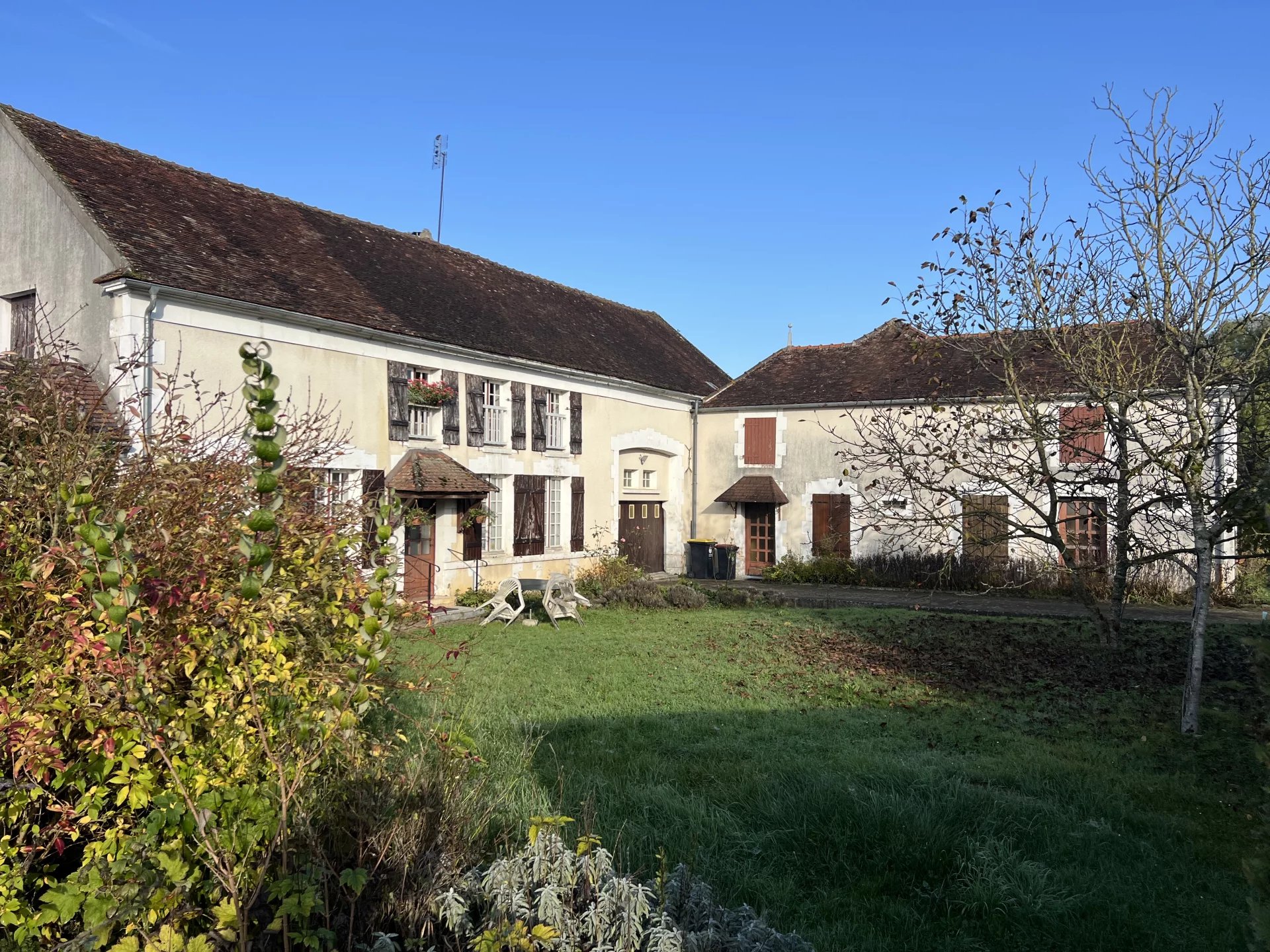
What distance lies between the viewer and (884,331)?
2433 centimetres

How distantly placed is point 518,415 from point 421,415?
2.58m

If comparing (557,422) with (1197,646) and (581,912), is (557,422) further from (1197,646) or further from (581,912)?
(581,912)

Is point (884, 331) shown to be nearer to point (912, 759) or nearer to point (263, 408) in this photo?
point (912, 759)

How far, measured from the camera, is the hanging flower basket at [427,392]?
16.0m

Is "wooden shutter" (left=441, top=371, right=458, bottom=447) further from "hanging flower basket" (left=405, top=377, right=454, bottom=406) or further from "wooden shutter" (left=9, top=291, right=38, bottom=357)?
"wooden shutter" (left=9, top=291, right=38, bottom=357)

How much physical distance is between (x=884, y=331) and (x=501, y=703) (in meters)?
Result: 19.5

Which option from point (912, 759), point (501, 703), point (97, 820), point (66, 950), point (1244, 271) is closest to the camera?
point (66, 950)

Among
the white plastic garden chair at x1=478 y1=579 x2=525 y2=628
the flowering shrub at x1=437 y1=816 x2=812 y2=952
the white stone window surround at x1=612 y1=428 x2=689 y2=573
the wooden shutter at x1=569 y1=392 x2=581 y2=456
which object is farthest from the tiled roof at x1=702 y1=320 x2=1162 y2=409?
the flowering shrub at x1=437 y1=816 x2=812 y2=952

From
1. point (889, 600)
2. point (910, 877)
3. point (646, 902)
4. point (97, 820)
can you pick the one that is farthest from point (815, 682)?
point (889, 600)

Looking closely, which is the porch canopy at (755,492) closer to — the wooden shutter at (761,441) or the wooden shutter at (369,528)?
the wooden shutter at (761,441)

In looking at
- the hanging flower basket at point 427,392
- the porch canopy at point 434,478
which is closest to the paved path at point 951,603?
the porch canopy at point 434,478

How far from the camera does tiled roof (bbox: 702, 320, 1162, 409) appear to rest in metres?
20.0

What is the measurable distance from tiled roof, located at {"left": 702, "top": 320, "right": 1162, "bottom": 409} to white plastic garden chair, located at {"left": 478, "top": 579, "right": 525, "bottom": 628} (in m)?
9.88

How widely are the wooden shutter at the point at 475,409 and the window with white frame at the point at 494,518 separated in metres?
0.87
